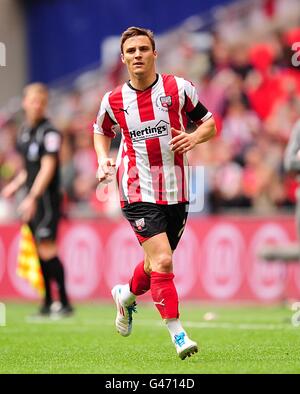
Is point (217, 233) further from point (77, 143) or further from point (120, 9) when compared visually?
point (120, 9)

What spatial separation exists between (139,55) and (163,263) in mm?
1429

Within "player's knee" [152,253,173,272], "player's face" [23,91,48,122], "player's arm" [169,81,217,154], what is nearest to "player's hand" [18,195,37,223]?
"player's face" [23,91,48,122]

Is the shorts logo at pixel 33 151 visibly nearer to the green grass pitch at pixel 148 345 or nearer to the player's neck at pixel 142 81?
the green grass pitch at pixel 148 345

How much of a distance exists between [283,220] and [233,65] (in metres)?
3.45

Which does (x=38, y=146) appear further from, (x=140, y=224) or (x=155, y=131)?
(x=140, y=224)

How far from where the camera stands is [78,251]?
1519 centimetres

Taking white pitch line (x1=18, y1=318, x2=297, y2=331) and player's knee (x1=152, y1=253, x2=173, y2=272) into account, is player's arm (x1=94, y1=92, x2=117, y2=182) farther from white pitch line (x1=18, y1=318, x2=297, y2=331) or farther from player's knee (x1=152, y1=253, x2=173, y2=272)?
white pitch line (x1=18, y1=318, x2=297, y2=331)

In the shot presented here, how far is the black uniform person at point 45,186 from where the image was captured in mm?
11711

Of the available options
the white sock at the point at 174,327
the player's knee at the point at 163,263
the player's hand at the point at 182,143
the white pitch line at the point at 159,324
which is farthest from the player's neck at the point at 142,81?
the white pitch line at the point at 159,324

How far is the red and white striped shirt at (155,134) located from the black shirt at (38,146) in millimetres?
4084

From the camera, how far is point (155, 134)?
754 centimetres

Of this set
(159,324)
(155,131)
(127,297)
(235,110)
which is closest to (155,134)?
(155,131)
